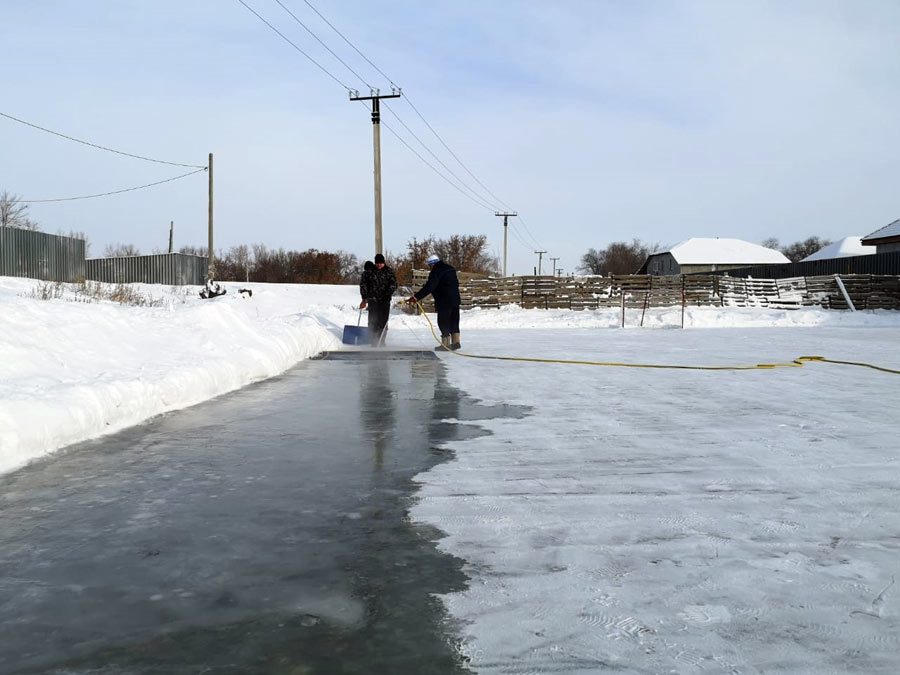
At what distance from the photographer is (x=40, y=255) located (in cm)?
3203

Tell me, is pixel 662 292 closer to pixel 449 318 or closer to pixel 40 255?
pixel 449 318

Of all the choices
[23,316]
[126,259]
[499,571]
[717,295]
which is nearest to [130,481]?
[499,571]

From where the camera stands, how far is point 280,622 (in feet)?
8.38

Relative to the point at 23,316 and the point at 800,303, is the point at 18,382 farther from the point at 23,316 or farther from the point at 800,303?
the point at 800,303

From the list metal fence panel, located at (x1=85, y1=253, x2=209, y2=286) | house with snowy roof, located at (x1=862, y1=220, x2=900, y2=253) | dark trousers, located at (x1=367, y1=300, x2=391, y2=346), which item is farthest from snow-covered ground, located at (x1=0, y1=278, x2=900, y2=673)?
house with snowy roof, located at (x1=862, y1=220, x2=900, y2=253)

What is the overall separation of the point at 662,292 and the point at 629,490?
3370cm

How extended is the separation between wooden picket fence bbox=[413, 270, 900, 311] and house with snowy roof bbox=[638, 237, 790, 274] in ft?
141

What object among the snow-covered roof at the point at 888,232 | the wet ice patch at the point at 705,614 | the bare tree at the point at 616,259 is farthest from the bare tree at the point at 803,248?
the wet ice patch at the point at 705,614

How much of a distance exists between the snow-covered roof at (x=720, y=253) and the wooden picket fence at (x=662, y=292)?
4342cm

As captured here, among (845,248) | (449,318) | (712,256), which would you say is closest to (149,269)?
(449,318)

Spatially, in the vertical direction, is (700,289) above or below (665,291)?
above

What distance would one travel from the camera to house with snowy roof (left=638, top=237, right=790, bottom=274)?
3157 inches

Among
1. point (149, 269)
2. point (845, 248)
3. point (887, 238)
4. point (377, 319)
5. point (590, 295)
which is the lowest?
point (377, 319)

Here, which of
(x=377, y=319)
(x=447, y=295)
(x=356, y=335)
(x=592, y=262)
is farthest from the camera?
(x=592, y=262)
